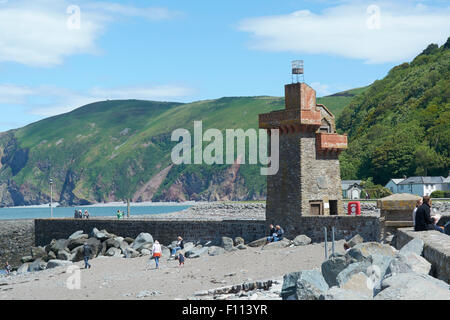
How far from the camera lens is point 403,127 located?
10081 cm

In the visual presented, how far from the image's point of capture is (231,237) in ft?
116

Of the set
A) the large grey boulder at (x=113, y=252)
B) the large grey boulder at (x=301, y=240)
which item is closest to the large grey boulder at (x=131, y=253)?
the large grey boulder at (x=113, y=252)

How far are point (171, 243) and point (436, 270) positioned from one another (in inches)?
1070

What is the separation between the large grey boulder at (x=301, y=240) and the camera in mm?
29719

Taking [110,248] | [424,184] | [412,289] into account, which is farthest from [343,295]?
[424,184]

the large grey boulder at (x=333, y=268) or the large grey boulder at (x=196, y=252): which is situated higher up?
the large grey boulder at (x=333, y=268)

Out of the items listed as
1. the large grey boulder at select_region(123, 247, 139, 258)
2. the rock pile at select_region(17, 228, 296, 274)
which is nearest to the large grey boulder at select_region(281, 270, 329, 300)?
the rock pile at select_region(17, 228, 296, 274)

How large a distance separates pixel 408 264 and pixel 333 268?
228 cm

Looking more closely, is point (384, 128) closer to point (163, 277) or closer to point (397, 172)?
point (397, 172)

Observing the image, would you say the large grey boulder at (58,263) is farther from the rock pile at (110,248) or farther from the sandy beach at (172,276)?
the sandy beach at (172,276)

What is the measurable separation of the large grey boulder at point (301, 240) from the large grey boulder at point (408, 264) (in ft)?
52.0

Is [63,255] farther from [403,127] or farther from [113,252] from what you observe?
[403,127]

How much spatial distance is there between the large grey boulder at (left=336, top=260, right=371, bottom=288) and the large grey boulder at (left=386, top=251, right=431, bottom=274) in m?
0.63
